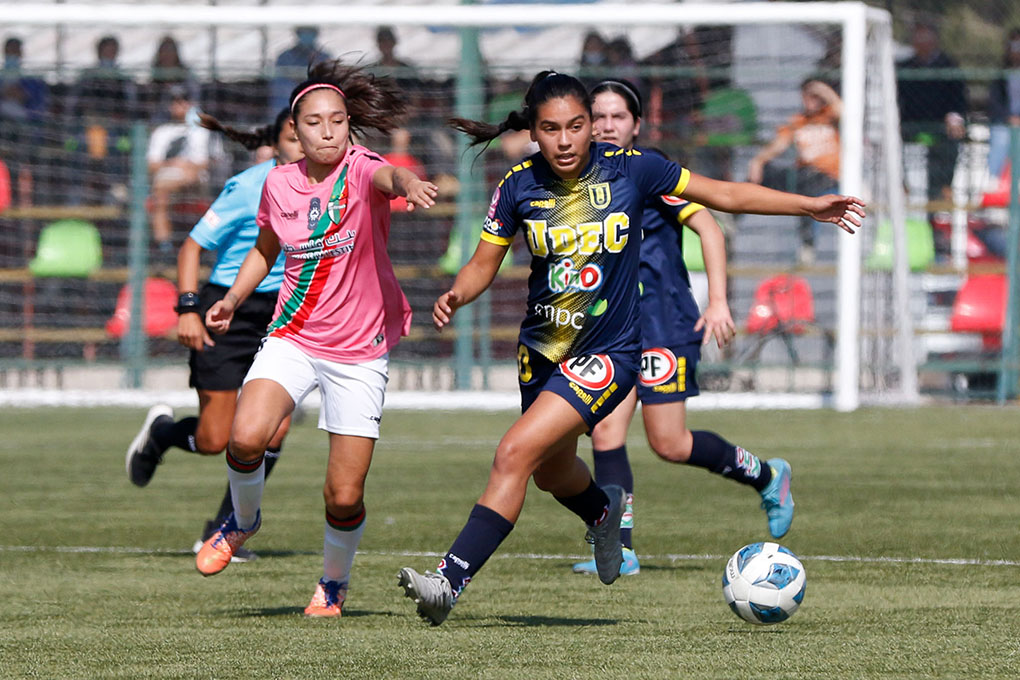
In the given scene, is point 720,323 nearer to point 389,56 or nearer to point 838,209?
point 838,209

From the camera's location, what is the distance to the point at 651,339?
7605 millimetres

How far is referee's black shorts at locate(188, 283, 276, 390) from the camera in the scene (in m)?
8.27

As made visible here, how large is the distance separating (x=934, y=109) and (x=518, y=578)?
13.4m

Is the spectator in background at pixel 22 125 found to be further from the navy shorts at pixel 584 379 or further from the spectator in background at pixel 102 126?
the navy shorts at pixel 584 379

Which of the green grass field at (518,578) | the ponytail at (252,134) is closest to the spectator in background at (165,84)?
the green grass field at (518,578)

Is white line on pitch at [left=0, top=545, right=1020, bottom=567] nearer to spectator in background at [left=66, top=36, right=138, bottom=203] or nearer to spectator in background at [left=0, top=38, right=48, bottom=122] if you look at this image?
spectator in background at [left=66, top=36, right=138, bottom=203]

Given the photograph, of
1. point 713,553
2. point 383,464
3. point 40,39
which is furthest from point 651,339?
point 40,39

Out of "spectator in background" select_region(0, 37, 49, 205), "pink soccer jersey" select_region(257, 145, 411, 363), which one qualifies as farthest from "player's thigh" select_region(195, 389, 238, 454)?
"spectator in background" select_region(0, 37, 49, 205)

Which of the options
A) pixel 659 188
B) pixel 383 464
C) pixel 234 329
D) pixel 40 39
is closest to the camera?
pixel 659 188

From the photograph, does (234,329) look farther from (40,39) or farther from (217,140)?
(40,39)

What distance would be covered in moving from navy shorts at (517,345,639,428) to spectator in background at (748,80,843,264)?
1213 cm

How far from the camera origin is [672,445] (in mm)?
7582

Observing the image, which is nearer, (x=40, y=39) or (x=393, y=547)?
(x=393, y=547)

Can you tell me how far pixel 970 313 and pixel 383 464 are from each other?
8.66 metres
